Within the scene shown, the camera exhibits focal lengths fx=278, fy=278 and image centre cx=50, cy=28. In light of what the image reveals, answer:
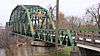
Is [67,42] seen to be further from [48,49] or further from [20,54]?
[20,54]

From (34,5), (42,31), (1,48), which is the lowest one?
(1,48)

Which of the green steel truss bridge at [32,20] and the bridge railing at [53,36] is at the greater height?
the green steel truss bridge at [32,20]

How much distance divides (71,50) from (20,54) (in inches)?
302

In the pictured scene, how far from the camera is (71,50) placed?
27.9 m

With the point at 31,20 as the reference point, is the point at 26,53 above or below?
below

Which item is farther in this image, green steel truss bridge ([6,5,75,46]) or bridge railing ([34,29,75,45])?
green steel truss bridge ([6,5,75,46])

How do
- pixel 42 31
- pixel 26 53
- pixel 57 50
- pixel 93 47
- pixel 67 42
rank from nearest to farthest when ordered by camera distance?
pixel 93 47, pixel 57 50, pixel 67 42, pixel 26 53, pixel 42 31

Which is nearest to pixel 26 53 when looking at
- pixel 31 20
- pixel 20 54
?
pixel 20 54

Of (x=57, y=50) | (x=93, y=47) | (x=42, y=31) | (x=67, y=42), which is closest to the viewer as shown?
(x=93, y=47)

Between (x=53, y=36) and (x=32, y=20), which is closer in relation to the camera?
(x=53, y=36)

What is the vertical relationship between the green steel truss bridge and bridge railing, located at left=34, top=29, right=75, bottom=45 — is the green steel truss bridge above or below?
above

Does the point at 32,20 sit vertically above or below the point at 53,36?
above

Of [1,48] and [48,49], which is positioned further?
[1,48]

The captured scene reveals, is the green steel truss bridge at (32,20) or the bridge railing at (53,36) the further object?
the green steel truss bridge at (32,20)
